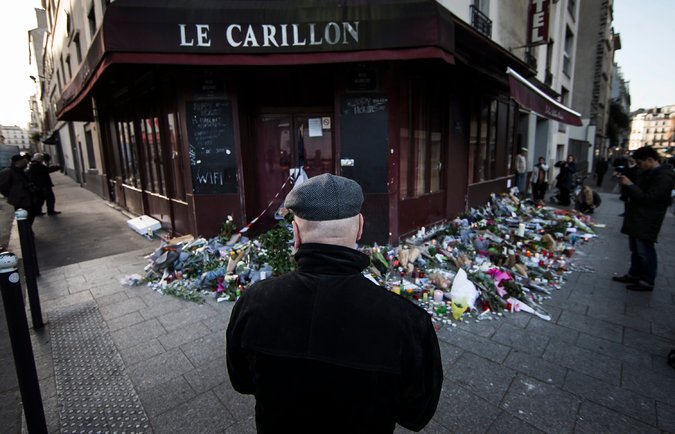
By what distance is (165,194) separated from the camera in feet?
25.2

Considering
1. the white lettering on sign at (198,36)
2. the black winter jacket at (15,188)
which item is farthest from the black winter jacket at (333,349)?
the black winter jacket at (15,188)

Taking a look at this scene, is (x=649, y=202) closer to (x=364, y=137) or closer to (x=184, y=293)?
(x=364, y=137)

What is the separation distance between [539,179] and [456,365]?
444 inches

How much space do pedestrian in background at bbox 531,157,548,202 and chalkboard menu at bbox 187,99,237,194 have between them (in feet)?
35.1

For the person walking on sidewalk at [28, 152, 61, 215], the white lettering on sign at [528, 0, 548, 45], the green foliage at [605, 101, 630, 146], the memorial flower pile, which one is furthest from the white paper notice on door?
the green foliage at [605, 101, 630, 146]

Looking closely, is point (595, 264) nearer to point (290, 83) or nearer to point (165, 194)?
point (290, 83)

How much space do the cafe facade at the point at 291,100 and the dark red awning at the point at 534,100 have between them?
→ 8cm

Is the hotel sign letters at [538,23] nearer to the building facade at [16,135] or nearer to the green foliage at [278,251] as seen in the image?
the green foliage at [278,251]

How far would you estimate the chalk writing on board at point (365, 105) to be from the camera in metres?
5.83

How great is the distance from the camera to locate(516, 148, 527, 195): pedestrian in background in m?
12.7

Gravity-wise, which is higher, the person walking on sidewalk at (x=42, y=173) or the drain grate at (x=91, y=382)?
the person walking on sidewalk at (x=42, y=173)

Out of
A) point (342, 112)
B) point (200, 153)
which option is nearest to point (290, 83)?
point (342, 112)

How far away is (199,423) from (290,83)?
17.6ft

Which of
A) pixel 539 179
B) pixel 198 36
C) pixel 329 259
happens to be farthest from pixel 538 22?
pixel 329 259
